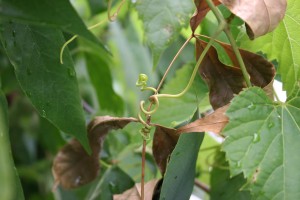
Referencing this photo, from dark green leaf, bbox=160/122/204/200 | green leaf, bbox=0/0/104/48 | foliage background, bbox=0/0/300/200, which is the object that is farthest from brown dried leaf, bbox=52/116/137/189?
green leaf, bbox=0/0/104/48

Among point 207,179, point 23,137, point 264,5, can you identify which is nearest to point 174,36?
point 264,5

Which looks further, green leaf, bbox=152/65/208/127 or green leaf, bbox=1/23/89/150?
green leaf, bbox=152/65/208/127

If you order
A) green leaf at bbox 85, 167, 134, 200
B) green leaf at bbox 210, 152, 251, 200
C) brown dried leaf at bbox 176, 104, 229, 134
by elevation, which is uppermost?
brown dried leaf at bbox 176, 104, 229, 134

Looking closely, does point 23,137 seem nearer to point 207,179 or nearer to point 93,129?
point 207,179

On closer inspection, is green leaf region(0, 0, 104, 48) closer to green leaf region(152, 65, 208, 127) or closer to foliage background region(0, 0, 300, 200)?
foliage background region(0, 0, 300, 200)

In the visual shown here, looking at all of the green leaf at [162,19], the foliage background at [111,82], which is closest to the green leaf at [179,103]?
the foliage background at [111,82]

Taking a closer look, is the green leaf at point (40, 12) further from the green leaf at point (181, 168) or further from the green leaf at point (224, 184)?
the green leaf at point (224, 184)
